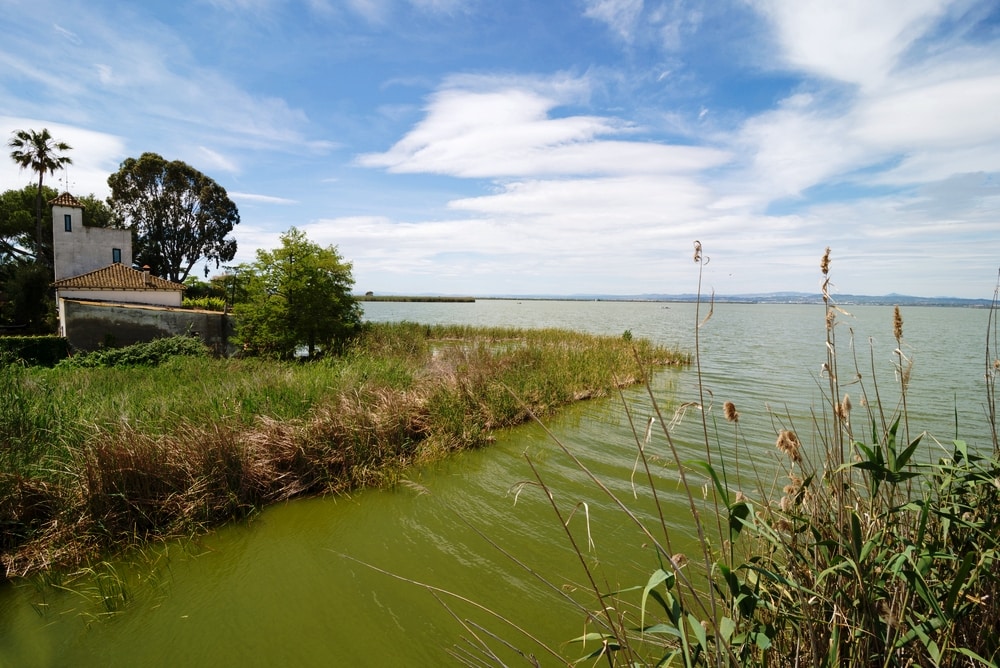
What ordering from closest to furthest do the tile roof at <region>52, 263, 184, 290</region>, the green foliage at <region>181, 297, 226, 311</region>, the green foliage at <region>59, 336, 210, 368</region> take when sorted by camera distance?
the green foliage at <region>59, 336, 210, 368</region> → the tile roof at <region>52, 263, 184, 290</region> → the green foliage at <region>181, 297, 226, 311</region>

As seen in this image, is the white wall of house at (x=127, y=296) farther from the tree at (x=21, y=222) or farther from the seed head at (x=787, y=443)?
the seed head at (x=787, y=443)

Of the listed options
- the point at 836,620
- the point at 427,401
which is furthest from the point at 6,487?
the point at 836,620

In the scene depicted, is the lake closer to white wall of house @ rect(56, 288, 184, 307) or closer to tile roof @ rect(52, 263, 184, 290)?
white wall of house @ rect(56, 288, 184, 307)

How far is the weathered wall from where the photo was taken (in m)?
17.0

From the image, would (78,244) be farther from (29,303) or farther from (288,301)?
(288,301)

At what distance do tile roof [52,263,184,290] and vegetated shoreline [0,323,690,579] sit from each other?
16295 mm

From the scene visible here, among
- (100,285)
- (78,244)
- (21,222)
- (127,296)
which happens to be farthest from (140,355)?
(21,222)

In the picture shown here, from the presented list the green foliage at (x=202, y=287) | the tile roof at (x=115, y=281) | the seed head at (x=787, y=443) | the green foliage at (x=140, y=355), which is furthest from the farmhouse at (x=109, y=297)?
the seed head at (x=787, y=443)

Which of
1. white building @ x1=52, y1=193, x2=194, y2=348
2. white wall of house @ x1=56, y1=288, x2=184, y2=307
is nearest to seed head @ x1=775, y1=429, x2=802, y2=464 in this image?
white building @ x1=52, y1=193, x2=194, y2=348

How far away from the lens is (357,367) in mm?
10055

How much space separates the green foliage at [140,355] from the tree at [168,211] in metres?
28.4

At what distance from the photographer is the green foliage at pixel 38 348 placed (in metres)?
15.5

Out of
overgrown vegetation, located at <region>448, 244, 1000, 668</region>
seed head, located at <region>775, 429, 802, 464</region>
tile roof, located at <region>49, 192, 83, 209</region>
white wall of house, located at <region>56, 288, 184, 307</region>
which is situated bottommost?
overgrown vegetation, located at <region>448, 244, 1000, 668</region>

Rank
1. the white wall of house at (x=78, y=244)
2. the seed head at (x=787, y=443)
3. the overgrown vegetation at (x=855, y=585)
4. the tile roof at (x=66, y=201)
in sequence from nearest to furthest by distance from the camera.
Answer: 1. the overgrown vegetation at (x=855, y=585)
2. the seed head at (x=787, y=443)
3. the tile roof at (x=66, y=201)
4. the white wall of house at (x=78, y=244)
